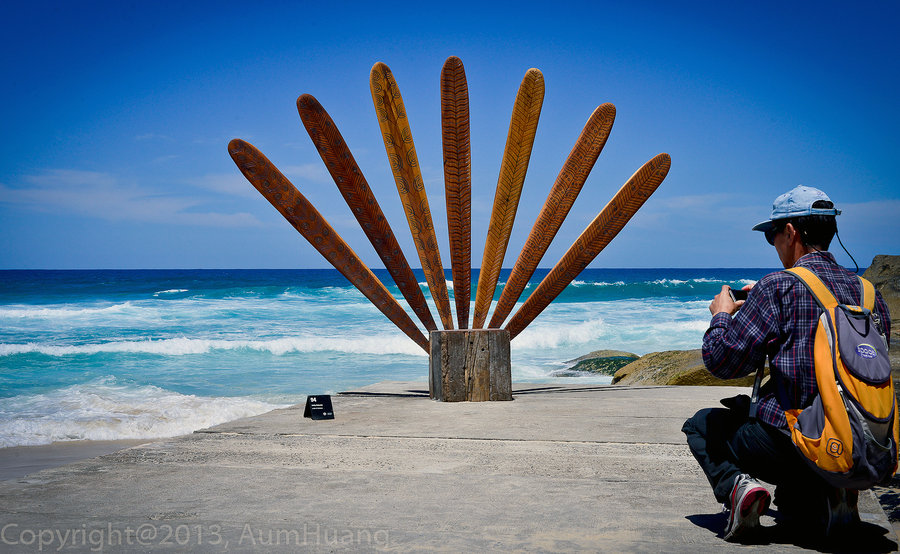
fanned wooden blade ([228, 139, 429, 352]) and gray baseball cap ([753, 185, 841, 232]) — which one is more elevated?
fanned wooden blade ([228, 139, 429, 352])

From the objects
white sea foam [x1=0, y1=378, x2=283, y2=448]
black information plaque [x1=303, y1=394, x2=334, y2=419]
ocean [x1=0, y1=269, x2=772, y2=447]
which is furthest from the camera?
ocean [x1=0, y1=269, x2=772, y2=447]

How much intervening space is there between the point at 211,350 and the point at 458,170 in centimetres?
1258

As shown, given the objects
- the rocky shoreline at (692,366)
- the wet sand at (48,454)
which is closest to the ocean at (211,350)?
the wet sand at (48,454)

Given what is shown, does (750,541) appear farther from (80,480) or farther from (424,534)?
(80,480)

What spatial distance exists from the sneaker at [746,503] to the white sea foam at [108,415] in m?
5.94

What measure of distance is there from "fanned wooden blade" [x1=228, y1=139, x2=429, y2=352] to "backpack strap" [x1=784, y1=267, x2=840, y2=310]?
165 inches

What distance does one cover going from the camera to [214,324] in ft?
77.7

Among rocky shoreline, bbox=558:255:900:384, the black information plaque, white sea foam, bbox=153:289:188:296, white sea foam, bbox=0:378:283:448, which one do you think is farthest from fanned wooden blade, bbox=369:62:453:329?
white sea foam, bbox=153:289:188:296

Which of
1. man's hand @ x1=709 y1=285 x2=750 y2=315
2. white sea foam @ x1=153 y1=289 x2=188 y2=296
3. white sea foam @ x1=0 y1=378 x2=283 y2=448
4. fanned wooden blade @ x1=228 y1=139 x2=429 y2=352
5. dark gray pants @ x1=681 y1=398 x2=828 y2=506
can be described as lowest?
white sea foam @ x1=0 y1=378 x2=283 y2=448

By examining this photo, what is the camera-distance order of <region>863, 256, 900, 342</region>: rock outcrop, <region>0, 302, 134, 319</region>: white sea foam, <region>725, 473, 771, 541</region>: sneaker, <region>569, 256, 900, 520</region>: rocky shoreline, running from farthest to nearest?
<region>0, 302, 134, 319</region>: white sea foam < <region>863, 256, 900, 342</region>: rock outcrop < <region>569, 256, 900, 520</region>: rocky shoreline < <region>725, 473, 771, 541</region>: sneaker

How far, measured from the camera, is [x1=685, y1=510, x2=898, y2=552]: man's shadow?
249 centimetres

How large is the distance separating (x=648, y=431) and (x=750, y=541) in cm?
221

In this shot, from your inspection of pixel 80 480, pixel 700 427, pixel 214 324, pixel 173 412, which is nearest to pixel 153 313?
pixel 214 324

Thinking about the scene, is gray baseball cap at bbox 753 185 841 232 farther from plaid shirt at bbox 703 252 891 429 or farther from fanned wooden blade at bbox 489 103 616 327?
fanned wooden blade at bbox 489 103 616 327
